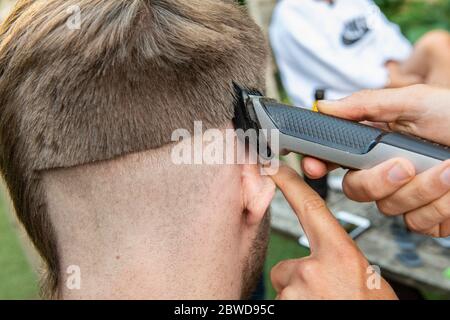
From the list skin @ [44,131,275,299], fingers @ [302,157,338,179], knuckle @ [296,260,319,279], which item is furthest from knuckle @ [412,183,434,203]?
skin @ [44,131,275,299]

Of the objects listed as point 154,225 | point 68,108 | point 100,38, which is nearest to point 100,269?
point 154,225

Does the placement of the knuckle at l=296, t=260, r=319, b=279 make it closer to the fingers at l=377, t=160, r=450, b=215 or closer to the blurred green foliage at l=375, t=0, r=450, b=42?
the fingers at l=377, t=160, r=450, b=215

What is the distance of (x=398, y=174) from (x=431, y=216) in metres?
0.23

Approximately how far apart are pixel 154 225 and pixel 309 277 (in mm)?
280

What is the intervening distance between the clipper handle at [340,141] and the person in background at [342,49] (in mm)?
1530

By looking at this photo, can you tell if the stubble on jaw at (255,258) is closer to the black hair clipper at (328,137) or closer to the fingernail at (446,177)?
the black hair clipper at (328,137)

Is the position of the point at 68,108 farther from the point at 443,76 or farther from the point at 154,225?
the point at 443,76

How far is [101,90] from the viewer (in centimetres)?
80

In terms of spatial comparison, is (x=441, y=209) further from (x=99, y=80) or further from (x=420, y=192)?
(x=99, y=80)

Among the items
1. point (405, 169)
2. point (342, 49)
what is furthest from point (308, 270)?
point (342, 49)

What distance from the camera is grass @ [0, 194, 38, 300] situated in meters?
2.69

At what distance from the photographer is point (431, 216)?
3.56 ft

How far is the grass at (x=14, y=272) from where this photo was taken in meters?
2.69

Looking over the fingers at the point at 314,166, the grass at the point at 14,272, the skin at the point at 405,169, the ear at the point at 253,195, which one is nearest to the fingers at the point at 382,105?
the skin at the point at 405,169
